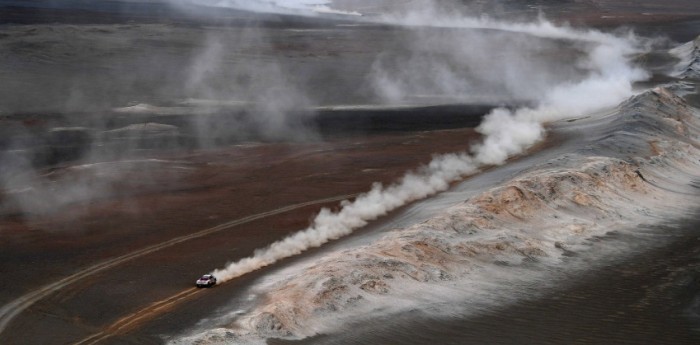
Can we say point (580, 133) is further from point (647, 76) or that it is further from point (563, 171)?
point (647, 76)

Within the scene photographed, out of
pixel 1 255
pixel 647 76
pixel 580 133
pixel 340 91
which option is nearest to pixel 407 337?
pixel 1 255

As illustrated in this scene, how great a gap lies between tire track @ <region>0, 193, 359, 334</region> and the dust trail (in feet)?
5.46

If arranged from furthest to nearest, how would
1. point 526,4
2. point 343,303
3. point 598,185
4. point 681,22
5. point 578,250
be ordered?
point 526,4, point 681,22, point 598,185, point 578,250, point 343,303

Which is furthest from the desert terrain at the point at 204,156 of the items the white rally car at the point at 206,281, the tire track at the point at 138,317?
the white rally car at the point at 206,281

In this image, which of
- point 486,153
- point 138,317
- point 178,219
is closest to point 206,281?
point 138,317

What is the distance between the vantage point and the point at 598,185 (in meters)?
34.7

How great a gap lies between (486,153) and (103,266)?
20.8 metres

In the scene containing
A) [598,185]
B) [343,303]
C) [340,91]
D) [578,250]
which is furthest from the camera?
[340,91]

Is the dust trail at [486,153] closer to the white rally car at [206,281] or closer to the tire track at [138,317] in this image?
the white rally car at [206,281]

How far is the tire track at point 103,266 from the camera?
956 inches

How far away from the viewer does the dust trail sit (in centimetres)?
3012

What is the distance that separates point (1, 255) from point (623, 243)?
20030 mm

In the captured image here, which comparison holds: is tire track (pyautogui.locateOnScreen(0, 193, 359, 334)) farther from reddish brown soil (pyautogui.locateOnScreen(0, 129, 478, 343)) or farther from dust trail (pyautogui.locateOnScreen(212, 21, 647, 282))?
dust trail (pyautogui.locateOnScreen(212, 21, 647, 282))

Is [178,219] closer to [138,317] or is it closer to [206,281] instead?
[206,281]
